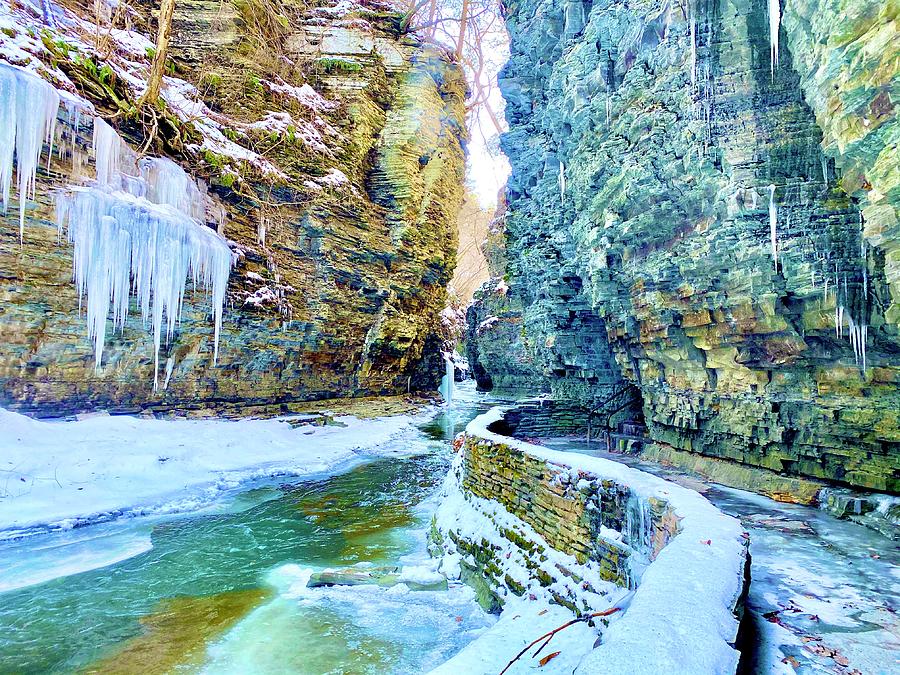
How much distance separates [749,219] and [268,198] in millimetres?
17378

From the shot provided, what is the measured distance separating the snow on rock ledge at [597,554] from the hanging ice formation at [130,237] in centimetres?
1073

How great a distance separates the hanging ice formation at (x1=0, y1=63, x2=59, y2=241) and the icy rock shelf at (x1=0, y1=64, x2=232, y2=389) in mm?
18

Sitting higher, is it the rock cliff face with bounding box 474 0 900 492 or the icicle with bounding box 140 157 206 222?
the icicle with bounding box 140 157 206 222

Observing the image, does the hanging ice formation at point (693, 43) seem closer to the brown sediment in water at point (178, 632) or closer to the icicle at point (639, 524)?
the icicle at point (639, 524)

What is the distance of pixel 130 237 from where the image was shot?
1254 cm

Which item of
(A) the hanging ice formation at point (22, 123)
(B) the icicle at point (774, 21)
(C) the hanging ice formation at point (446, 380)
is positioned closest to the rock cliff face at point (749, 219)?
(B) the icicle at point (774, 21)

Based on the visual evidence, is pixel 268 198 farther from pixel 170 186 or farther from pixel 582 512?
pixel 582 512

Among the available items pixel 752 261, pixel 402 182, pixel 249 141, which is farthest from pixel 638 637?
pixel 402 182

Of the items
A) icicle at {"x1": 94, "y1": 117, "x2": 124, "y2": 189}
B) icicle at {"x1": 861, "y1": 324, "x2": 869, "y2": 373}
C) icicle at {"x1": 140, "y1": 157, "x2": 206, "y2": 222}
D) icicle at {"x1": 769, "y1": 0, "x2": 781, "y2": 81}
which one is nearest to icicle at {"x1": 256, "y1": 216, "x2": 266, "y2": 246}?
icicle at {"x1": 140, "y1": 157, "x2": 206, "y2": 222}

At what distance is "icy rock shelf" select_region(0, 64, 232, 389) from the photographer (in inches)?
413

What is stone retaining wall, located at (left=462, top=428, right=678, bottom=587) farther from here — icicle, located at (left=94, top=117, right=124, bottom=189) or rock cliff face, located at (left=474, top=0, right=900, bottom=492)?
icicle, located at (left=94, top=117, right=124, bottom=189)

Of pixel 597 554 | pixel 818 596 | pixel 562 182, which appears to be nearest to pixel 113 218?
pixel 562 182

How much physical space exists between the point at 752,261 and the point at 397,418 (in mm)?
18175

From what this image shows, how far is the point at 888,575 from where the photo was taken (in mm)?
4320
